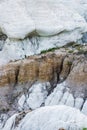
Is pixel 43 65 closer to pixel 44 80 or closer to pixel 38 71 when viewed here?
pixel 38 71

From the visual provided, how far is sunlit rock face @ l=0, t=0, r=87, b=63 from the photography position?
36281mm

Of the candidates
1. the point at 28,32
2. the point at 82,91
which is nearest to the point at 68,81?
the point at 82,91

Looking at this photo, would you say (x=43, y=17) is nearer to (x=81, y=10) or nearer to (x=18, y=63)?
(x=81, y=10)

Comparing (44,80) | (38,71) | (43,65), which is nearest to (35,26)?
(43,65)

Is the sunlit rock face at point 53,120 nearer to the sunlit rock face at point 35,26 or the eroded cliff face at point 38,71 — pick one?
the eroded cliff face at point 38,71

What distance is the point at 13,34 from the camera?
118 ft

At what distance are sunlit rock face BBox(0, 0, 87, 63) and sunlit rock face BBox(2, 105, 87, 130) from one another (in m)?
16.5

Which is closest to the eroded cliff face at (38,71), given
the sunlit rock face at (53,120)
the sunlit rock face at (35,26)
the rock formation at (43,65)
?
the rock formation at (43,65)

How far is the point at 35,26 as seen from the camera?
3644 centimetres

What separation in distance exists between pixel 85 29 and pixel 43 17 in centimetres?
302

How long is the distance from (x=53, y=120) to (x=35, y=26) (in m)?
18.6

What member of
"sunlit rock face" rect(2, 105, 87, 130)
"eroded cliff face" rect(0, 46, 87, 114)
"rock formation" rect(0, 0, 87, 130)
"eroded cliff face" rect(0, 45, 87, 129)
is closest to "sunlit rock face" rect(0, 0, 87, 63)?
"rock formation" rect(0, 0, 87, 130)

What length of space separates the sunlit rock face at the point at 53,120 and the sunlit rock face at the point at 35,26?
16.5 m

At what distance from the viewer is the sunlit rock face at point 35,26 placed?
36.3 metres
